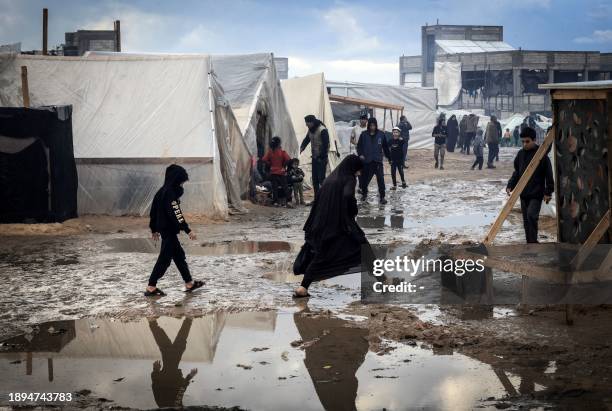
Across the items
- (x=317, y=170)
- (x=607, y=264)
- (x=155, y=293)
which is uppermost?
(x=317, y=170)

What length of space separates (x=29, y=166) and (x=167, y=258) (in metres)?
6.20

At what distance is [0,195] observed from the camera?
45.9ft

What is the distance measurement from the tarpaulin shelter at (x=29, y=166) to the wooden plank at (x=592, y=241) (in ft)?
31.7

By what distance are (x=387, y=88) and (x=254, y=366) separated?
32535 mm

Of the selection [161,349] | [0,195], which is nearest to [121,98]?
[0,195]

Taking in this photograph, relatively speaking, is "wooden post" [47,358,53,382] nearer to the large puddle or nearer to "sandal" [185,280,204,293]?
the large puddle

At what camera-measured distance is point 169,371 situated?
624 centimetres

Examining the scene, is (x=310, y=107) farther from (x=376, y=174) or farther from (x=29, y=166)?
(x=29, y=166)

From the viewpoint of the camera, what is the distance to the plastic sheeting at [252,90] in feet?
64.4

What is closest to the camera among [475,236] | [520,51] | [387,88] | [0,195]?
[475,236]

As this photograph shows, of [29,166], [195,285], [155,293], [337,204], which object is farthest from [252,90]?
[337,204]

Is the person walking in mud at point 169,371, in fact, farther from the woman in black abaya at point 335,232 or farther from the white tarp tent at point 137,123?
the white tarp tent at point 137,123

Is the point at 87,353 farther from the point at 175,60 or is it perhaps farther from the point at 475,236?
the point at 175,60

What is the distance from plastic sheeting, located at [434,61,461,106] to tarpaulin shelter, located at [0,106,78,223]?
35732 millimetres
